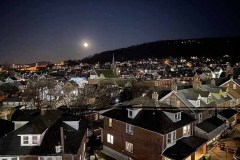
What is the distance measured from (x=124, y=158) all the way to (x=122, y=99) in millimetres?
36316

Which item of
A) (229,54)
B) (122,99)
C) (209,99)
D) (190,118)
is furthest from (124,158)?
(229,54)

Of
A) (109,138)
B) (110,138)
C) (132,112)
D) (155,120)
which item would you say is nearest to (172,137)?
(155,120)

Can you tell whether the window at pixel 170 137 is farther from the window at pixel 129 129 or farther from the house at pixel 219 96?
→ the house at pixel 219 96

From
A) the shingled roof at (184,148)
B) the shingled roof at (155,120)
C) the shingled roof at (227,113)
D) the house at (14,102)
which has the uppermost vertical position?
the shingled roof at (155,120)

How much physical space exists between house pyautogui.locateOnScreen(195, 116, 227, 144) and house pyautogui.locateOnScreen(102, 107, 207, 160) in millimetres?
3593

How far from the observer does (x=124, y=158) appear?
31.2m

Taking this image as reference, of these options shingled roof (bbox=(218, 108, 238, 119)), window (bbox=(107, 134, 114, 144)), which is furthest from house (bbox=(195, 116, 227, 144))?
window (bbox=(107, 134, 114, 144))

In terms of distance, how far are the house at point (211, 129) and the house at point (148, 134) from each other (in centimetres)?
359

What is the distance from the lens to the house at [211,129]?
114 feet

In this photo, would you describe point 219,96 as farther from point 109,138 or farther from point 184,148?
point 109,138

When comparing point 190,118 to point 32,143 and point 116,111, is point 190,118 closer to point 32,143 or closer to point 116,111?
point 116,111

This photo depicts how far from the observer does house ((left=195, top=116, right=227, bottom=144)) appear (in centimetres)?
3469

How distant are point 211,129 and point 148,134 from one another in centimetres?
1335

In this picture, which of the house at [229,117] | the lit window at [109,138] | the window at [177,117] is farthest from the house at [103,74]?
the window at [177,117]
